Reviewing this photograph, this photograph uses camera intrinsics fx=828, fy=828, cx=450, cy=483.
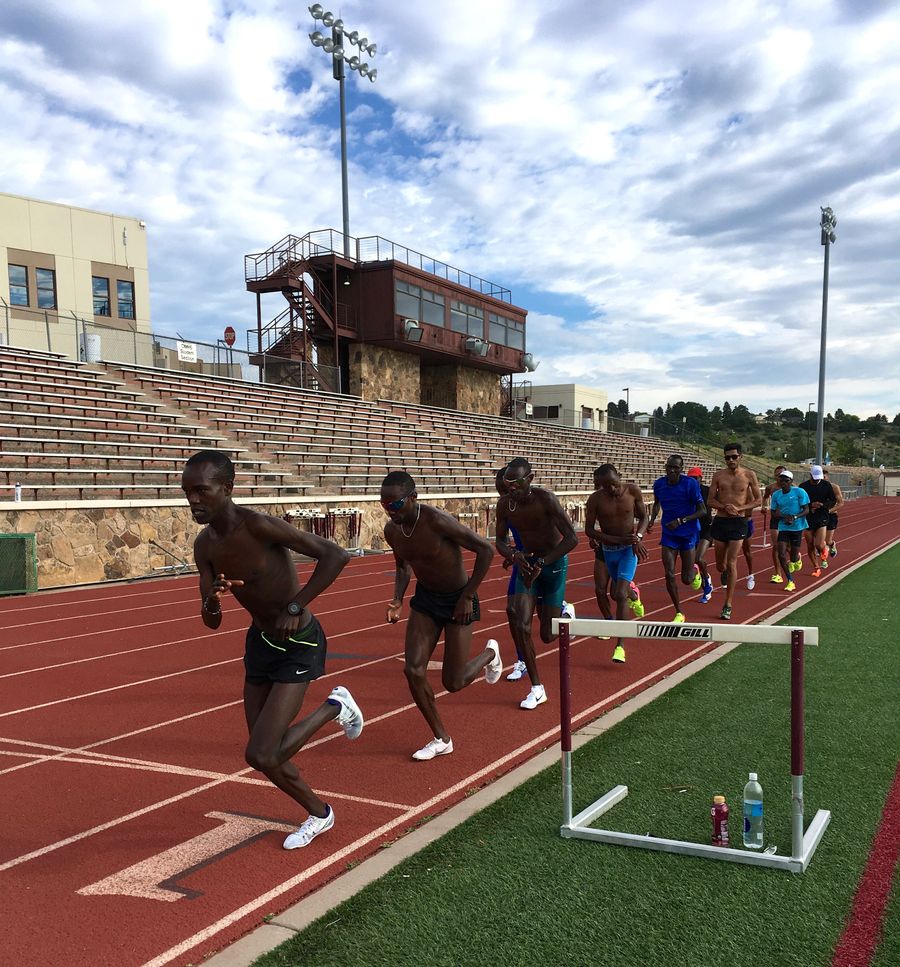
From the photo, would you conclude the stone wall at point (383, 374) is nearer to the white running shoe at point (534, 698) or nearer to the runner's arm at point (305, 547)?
the white running shoe at point (534, 698)

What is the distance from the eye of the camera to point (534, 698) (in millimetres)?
6566

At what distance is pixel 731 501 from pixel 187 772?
26.8 feet

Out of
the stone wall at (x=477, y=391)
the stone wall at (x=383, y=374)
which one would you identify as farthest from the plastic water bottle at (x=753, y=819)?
the stone wall at (x=477, y=391)

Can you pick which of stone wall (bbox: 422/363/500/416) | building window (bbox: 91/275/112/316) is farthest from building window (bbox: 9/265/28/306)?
stone wall (bbox: 422/363/500/416)

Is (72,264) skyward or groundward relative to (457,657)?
skyward

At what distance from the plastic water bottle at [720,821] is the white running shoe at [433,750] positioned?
202 centimetres

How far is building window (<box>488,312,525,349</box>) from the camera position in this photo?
4062 centimetres

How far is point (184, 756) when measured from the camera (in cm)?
565

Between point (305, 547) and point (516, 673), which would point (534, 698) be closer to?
point (516, 673)

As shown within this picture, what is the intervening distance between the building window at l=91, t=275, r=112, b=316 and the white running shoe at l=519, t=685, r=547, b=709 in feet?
105

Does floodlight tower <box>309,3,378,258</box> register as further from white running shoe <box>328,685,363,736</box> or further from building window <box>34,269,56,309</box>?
white running shoe <box>328,685,363,736</box>

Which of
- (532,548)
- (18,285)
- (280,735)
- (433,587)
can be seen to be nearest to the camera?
(280,735)

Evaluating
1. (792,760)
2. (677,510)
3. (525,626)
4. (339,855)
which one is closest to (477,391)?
(677,510)

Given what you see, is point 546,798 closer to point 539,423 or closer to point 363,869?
point 363,869
